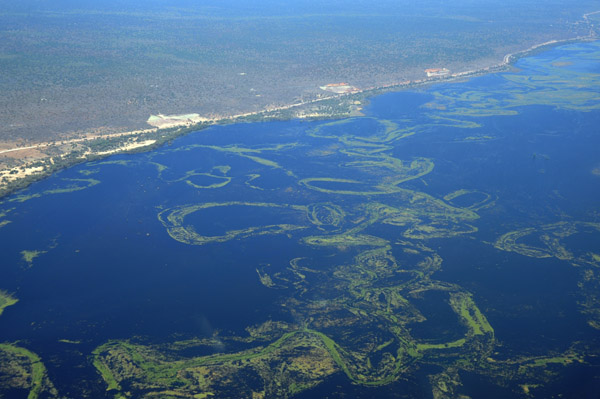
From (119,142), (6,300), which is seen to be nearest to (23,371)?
(6,300)

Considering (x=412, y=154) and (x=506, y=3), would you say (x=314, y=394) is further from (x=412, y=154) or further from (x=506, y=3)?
(x=506, y=3)

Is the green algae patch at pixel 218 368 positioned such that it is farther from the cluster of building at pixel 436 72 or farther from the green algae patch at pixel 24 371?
the cluster of building at pixel 436 72

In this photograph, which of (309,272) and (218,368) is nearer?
(218,368)

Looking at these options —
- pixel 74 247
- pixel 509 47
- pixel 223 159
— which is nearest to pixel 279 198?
pixel 223 159

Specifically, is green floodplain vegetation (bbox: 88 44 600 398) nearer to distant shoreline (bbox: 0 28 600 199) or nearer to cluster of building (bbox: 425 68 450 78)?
distant shoreline (bbox: 0 28 600 199)

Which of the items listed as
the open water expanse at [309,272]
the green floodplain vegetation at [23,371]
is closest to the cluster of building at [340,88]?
the open water expanse at [309,272]

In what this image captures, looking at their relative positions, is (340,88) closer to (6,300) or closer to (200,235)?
(200,235)

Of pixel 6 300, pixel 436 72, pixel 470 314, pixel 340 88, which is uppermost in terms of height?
pixel 436 72
